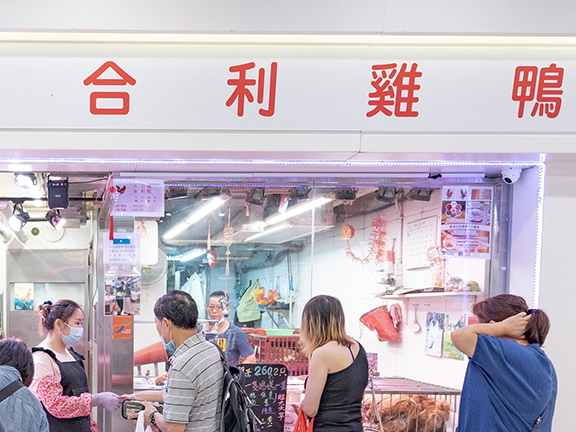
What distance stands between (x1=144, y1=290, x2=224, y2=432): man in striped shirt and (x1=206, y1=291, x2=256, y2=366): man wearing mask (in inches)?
59.6

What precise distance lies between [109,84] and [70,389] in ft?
6.06

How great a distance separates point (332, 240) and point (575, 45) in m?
2.06

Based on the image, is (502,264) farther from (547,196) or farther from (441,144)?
(441,144)

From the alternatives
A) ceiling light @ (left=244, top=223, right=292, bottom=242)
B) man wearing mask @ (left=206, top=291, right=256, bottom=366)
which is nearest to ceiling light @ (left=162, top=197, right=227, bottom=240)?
ceiling light @ (left=244, top=223, right=292, bottom=242)

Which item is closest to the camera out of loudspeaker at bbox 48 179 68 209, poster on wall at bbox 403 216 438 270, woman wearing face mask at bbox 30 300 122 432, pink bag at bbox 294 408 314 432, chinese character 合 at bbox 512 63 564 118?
pink bag at bbox 294 408 314 432

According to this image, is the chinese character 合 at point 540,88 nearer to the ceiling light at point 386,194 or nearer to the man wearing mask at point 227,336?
the ceiling light at point 386,194

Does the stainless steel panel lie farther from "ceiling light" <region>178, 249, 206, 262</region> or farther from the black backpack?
the black backpack

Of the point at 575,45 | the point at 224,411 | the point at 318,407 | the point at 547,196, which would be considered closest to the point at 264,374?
the point at 318,407

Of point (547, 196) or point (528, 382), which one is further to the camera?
point (547, 196)

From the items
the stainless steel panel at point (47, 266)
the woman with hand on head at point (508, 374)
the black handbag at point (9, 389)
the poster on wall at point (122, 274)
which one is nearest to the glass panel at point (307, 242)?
the poster on wall at point (122, 274)

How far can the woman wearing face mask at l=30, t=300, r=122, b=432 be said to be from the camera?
363cm

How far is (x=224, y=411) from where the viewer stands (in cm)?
284

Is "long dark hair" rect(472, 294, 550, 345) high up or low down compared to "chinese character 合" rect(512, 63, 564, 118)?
down

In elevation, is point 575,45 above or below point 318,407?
above
